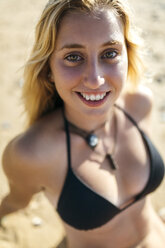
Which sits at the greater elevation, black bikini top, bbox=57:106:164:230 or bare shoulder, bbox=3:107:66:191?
bare shoulder, bbox=3:107:66:191

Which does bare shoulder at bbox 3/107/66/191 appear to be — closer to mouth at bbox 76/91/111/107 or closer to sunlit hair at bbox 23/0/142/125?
sunlit hair at bbox 23/0/142/125

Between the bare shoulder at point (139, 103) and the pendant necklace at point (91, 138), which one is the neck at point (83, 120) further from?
the bare shoulder at point (139, 103)

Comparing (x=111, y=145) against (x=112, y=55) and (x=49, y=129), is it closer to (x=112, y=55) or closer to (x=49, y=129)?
(x=49, y=129)

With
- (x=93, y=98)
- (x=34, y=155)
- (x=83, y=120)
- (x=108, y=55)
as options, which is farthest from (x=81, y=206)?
(x=108, y=55)

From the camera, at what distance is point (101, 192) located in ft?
7.06

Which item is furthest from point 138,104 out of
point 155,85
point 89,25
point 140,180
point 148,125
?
point 155,85

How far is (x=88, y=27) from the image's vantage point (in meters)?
1.76

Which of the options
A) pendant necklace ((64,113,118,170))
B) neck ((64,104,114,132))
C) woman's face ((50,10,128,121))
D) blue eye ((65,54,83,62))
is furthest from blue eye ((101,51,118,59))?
pendant necklace ((64,113,118,170))

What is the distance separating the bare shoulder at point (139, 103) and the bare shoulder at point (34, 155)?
2.09 ft

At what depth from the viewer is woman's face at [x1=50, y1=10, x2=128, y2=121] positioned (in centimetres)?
177

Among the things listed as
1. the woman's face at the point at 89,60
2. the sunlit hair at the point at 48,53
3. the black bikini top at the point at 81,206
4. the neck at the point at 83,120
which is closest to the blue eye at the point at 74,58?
the woman's face at the point at 89,60

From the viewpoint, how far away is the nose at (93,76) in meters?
1.81

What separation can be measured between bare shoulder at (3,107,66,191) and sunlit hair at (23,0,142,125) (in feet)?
0.72

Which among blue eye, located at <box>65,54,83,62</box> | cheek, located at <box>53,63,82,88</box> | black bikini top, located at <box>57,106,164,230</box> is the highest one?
blue eye, located at <box>65,54,83,62</box>
